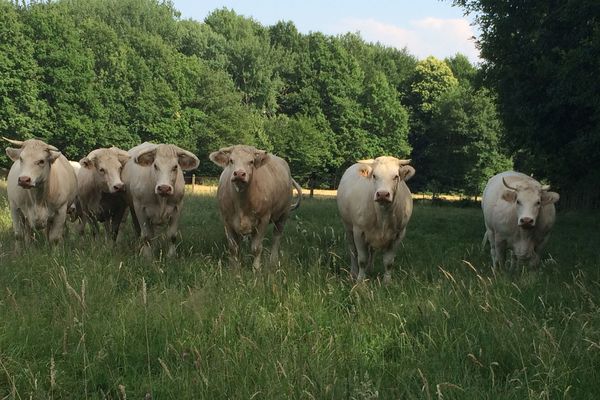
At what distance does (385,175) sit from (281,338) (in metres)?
3.84

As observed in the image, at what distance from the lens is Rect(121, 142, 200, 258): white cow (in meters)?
8.45

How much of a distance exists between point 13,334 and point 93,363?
0.82 m

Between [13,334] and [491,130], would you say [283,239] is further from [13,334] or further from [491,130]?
[491,130]

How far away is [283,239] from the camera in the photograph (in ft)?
33.8

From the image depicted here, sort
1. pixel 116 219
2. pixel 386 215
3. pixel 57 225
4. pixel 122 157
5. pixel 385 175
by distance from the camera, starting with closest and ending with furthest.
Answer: pixel 385 175
pixel 386 215
pixel 57 225
pixel 122 157
pixel 116 219

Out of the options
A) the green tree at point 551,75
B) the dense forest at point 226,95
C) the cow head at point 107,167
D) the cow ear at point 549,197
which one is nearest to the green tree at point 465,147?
the dense forest at point 226,95

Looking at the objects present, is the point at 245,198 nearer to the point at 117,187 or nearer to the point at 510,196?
the point at 117,187

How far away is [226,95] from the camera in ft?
159

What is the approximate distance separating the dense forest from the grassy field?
3094 cm

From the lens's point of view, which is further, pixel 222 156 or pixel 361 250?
pixel 222 156

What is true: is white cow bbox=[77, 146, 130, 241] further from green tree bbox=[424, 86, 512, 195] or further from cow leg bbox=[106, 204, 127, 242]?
green tree bbox=[424, 86, 512, 195]

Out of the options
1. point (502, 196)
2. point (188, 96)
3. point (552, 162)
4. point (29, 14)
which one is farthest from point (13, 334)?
point (188, 96)

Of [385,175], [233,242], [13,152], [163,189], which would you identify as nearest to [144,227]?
[163,189]

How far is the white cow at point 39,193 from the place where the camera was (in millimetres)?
8188
